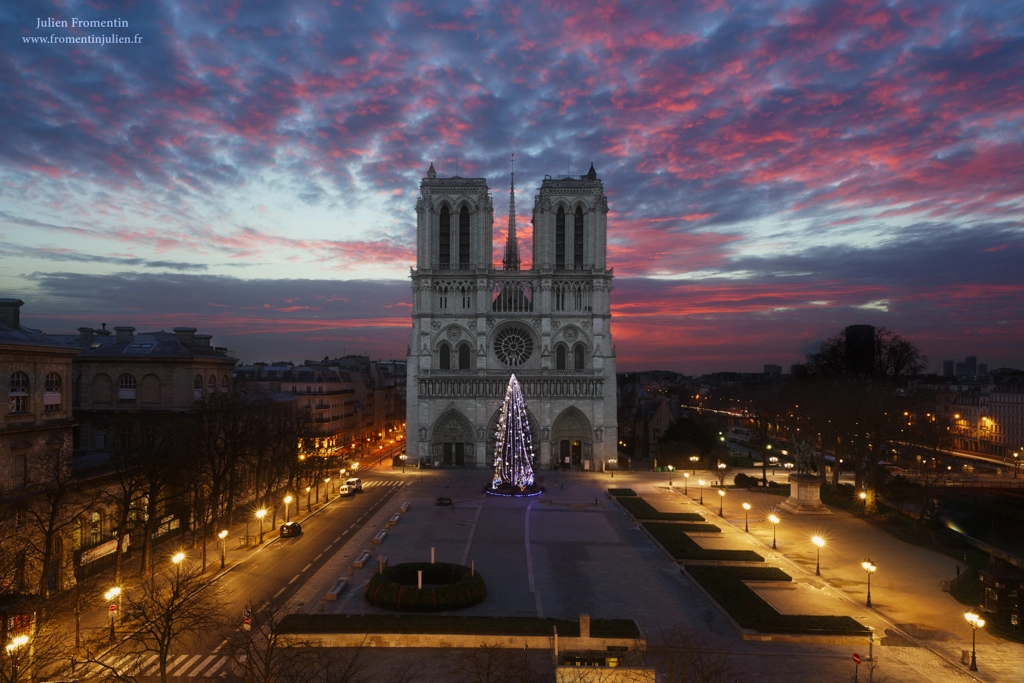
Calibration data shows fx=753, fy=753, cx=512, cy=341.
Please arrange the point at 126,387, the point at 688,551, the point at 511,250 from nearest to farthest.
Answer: the point at 688,551
the point at 126,387
the point at 511,250

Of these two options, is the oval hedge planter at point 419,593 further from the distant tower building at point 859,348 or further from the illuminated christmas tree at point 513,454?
the distant tower building at point 859,348

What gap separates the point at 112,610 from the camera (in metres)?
29.5

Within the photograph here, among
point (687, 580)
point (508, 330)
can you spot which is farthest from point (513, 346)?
point (687, 580)

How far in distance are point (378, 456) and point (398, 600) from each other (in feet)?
241

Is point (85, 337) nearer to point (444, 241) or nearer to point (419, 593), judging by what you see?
point (419, 593)

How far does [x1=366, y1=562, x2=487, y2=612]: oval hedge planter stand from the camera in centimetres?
3431

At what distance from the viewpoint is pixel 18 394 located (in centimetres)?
3628

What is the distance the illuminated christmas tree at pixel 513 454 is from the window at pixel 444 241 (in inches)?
1057

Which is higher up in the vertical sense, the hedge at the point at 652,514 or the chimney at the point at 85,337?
the chimney at the point at 85,337

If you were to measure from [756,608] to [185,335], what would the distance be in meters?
46.7

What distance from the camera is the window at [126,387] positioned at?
53031 millimetres

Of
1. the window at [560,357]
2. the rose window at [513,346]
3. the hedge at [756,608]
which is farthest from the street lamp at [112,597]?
the window at [560,357]

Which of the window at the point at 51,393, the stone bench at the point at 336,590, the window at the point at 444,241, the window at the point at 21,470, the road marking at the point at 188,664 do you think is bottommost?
the road marking at the point at 188,664

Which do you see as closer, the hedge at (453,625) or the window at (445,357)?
the hedge at (453,625)
